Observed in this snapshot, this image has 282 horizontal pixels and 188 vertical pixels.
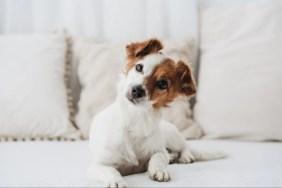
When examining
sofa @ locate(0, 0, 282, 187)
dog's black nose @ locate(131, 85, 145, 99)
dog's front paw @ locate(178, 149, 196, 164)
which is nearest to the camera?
dog's black nose @ locate(131, 85, 145, 99)

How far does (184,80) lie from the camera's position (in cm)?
131

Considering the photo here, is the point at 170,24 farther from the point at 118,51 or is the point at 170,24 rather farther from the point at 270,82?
the point at 270,82

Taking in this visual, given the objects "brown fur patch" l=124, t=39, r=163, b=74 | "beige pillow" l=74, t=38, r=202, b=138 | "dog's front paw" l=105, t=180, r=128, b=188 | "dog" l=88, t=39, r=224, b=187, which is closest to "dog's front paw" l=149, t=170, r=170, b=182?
"dog" l=88, t=39, r=224, b=187

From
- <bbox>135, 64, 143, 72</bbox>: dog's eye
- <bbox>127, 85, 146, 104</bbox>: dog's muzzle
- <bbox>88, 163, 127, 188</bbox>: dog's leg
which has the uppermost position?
<bbox>135, 64, 143, 72</bbox>: dog's eye

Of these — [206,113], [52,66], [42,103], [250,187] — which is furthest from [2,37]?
[250,187]

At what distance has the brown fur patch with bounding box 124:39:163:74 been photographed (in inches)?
51.6

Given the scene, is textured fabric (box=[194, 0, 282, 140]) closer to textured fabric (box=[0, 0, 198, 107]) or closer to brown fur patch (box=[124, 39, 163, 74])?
Result: textured fabric (box=[0, 0, 198, 107])

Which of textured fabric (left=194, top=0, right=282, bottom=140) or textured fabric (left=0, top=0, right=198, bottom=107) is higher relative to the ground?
textured fabric (left=0, top=0, right=198, bottom=107)

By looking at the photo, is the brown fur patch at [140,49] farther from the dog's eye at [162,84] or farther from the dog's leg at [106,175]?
the dog's leg at [106,175]

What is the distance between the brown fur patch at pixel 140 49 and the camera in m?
1.31

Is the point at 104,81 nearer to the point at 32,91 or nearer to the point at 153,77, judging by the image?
the point at 32,91

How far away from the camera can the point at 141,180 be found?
121cm

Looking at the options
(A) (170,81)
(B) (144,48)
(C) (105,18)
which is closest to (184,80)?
(A) (170,81)

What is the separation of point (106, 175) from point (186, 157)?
436 mm
